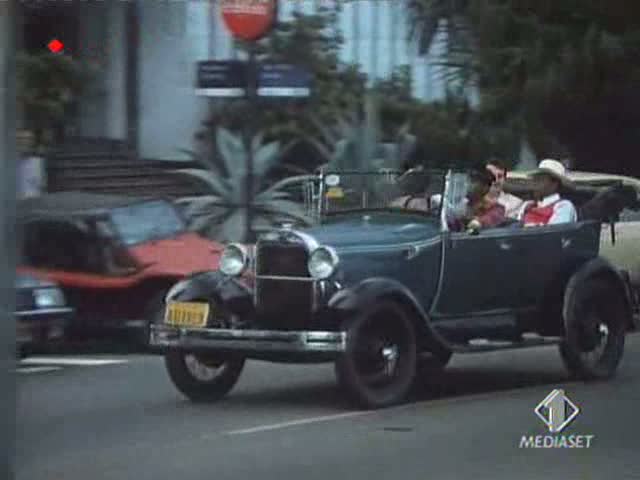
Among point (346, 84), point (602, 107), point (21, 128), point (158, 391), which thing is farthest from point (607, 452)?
point (346, 84)

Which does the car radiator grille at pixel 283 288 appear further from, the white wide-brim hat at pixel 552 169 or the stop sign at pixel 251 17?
the stop sign at pixel 251 17

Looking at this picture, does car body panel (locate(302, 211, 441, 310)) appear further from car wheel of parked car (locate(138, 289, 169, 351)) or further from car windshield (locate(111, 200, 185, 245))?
car windshield (locate(111, 200, 185, 245))

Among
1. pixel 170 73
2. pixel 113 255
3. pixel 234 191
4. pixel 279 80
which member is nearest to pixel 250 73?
pixel 279 80

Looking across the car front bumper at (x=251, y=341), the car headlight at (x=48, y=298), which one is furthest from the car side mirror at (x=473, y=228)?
the car headlight at (x=48, y=298)

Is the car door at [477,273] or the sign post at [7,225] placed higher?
the sign post at [7,225]

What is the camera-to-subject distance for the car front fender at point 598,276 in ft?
36.7

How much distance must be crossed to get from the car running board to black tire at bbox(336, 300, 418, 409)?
52 centimetres

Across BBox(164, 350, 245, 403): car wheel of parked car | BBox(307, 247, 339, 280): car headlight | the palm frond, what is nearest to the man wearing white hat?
BBox(307, 247, 339, 280): car headlight

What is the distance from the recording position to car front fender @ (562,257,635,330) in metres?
11.2

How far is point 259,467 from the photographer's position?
8258 millimetres

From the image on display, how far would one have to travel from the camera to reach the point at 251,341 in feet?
32.7

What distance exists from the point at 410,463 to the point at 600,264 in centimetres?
363

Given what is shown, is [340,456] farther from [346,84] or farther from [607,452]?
[346,84]

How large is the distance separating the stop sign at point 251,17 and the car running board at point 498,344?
570 centimetres
